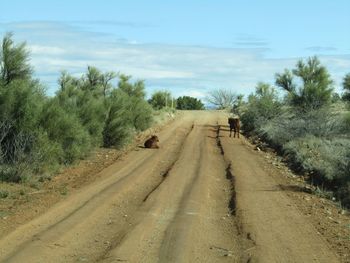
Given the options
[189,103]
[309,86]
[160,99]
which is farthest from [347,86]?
[189,103]

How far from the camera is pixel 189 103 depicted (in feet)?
378

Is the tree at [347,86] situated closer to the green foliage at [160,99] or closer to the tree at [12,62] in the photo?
the tree at [12,62]

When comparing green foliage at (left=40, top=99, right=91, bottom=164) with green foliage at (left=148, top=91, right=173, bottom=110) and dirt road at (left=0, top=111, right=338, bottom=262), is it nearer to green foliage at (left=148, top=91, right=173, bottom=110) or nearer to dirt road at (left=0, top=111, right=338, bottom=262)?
dirt road at (left=0, top=111, right=338, bottom=262)

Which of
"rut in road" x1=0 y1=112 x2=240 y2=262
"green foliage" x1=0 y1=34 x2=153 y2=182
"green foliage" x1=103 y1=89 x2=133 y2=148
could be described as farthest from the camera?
"green foliage" x1=103 y1=89 x2=133 y2=148

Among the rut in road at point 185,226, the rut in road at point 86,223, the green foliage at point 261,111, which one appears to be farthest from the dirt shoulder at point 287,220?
the green foliage at point 261,111

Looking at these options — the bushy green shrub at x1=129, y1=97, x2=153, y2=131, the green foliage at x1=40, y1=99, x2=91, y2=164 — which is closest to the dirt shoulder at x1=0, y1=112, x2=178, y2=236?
the green foliage at x1=40, y1=99, x2=91, y2=164

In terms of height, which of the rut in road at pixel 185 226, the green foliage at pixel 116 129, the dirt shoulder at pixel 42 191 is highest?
the green foliage at pixel 116 129

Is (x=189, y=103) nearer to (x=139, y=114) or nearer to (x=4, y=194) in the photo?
(x=139, y=114)

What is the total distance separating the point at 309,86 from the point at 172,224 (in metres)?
37.1

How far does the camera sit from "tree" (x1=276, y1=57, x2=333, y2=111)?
4828 centimetres

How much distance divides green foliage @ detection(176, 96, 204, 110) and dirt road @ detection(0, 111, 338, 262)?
296 feet

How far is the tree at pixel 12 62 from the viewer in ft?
75.4

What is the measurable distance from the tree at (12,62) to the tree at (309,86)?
27356 millimetres

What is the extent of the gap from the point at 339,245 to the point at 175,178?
984 cm
